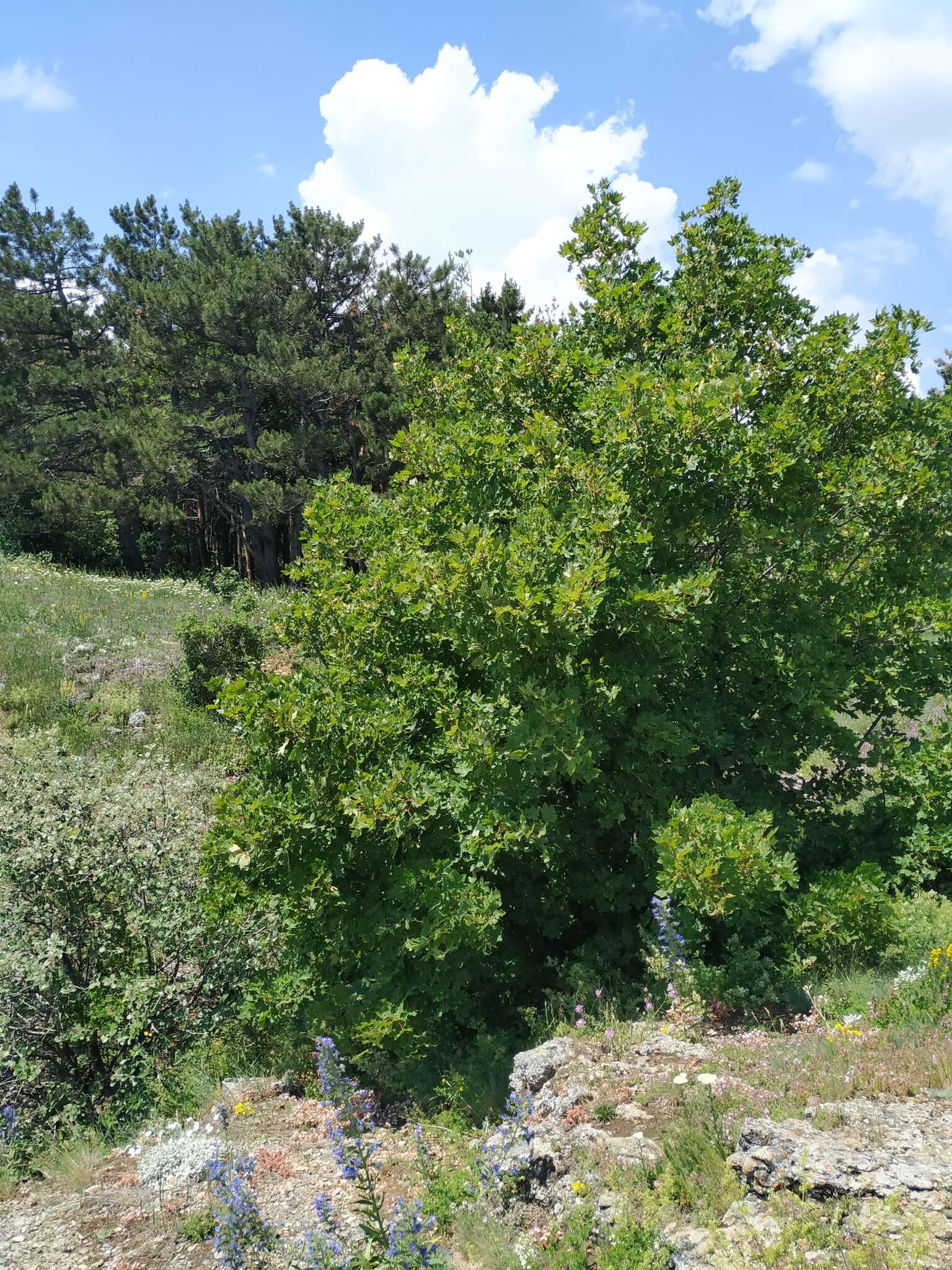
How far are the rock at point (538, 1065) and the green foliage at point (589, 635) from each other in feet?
1.88

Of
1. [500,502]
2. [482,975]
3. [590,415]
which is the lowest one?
[482,975]

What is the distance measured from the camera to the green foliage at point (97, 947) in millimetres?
6035

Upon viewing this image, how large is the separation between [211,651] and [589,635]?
8.84m

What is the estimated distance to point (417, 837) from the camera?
18.8ft

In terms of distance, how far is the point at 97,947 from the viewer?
627 cm

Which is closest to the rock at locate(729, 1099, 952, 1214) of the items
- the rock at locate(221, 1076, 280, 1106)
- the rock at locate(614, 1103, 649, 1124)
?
the rock at locate(614, 1103, 649, 1124)

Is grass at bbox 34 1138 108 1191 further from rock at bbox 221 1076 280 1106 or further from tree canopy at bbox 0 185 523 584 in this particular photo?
tree canopy at bbox 0 185 523 584

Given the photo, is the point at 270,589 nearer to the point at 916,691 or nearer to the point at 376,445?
the point at 376,445

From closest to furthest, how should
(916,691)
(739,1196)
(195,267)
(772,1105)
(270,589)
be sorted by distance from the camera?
→ 1. (739,1196)
2. (772,1105)
3. (916,691)
4. (270,589)
5. (195,267)

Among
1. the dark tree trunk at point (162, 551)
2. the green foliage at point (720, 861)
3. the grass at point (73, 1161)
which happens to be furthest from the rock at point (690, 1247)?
the dark tree trunk at point (162, 551)

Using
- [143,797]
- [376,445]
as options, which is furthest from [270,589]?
[143,797]

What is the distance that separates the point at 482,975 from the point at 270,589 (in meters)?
15.7

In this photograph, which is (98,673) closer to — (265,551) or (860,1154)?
(860,1154)

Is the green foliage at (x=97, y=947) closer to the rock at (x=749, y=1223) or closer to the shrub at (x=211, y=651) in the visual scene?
the rock at (x=749, y=1223)
